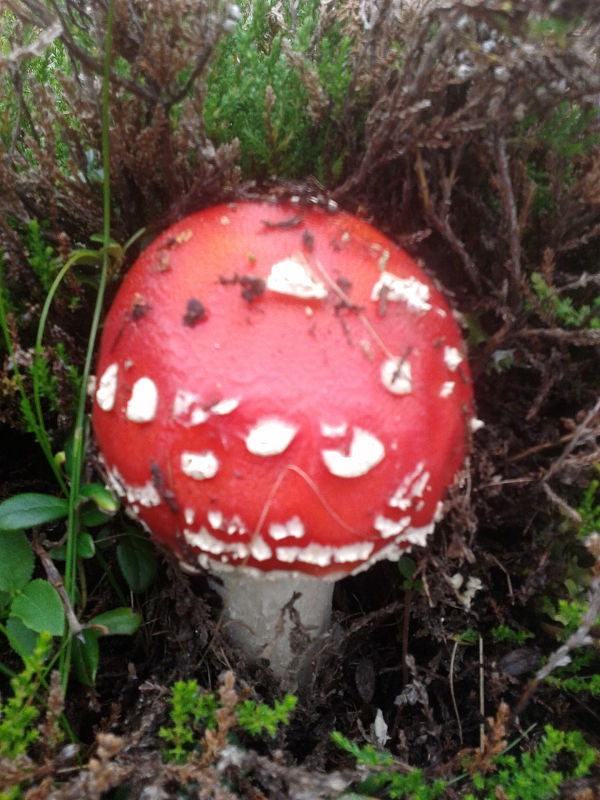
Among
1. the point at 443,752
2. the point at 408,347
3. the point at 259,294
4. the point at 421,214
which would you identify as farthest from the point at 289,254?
the point at 443,752

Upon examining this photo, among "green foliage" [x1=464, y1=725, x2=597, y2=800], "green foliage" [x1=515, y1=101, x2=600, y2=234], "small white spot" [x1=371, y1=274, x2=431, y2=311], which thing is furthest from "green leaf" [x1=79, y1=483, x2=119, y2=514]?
"green foliage" [x1=515, y1=101, x2=600, y2=234]

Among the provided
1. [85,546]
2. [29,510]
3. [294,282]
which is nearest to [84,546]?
[85,546]

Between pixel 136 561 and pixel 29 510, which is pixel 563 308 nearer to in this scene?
pixel 136 561

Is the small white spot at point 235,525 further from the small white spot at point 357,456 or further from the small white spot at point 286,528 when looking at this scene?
the small white spot at point 357,456

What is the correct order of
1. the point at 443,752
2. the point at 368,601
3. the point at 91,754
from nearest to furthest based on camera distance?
1. the point at 91,754
2. the point at 443,752
3. the point at 368,601

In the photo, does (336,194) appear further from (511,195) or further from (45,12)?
(45,12)

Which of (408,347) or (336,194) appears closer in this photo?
(408,347)
